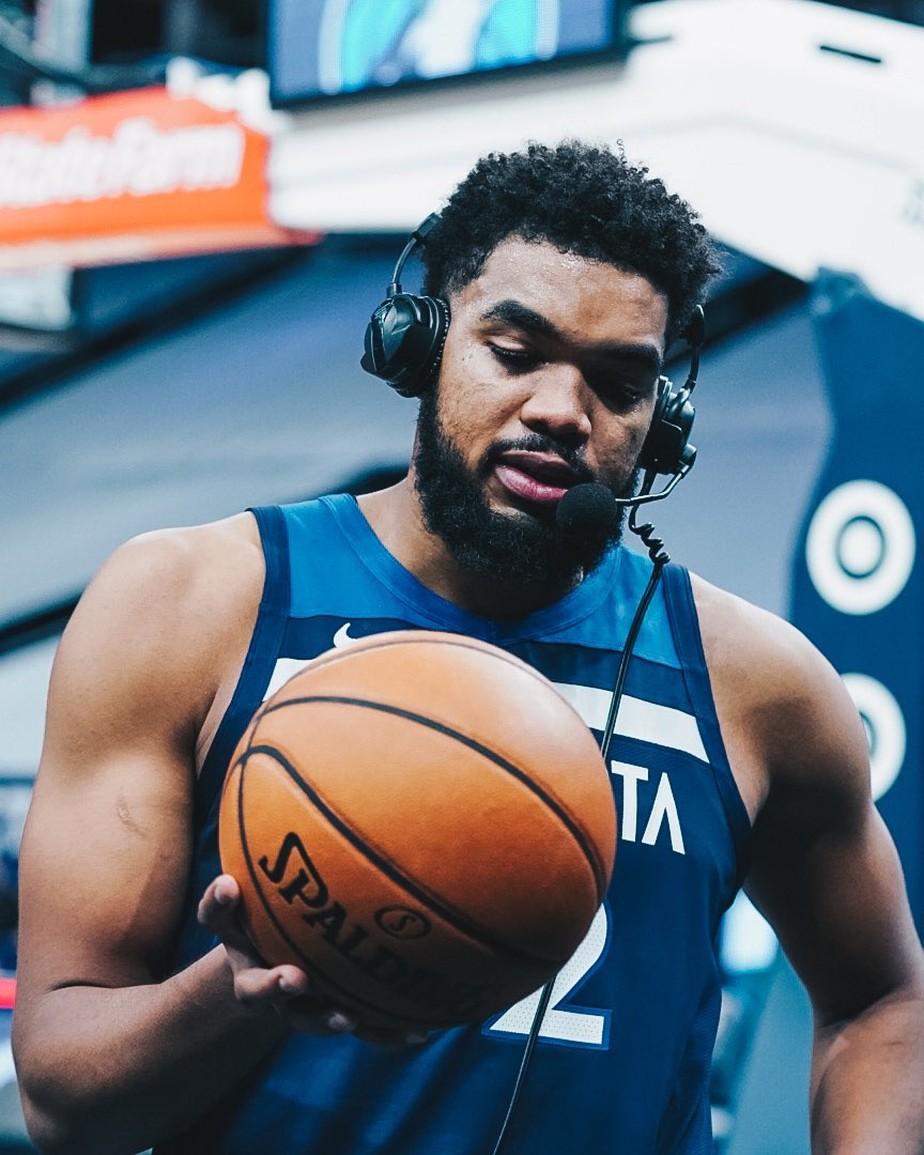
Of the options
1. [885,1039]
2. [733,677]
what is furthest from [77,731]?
[885,1039]

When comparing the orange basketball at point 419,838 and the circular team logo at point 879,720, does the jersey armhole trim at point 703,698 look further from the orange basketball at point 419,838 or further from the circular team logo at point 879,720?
the circular team logo at point 879,720

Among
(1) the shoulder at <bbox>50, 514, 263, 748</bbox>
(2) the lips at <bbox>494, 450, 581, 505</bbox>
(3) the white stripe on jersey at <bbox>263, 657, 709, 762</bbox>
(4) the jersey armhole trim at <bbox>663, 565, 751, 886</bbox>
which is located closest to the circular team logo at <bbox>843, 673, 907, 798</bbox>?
(4) the jersey armhole trim at <bbox>663, 565, 751, 886</bbox>

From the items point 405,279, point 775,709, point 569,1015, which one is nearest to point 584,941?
point 569,1015

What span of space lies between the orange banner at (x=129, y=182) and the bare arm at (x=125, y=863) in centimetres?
503

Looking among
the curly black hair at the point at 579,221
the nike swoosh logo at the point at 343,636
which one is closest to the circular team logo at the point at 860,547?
the curly black hair at the point at 579,221

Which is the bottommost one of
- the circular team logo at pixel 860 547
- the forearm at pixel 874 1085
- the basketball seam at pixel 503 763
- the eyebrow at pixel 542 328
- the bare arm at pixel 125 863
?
the circular team logo at pixel 860 547

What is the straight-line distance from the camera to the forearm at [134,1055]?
144 centimetres

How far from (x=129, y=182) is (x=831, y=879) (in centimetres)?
585

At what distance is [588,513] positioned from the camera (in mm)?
1714

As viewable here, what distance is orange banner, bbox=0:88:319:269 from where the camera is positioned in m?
6.57

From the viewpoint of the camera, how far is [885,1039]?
2.03m

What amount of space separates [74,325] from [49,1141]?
22.8 feet

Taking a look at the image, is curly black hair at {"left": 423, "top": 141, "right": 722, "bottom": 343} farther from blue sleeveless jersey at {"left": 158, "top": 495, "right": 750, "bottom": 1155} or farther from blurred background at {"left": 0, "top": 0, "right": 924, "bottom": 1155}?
blurred background at {"left": 0, "top": 0, "right": 924, "bottom": 1155}

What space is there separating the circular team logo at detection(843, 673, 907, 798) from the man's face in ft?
6.71
